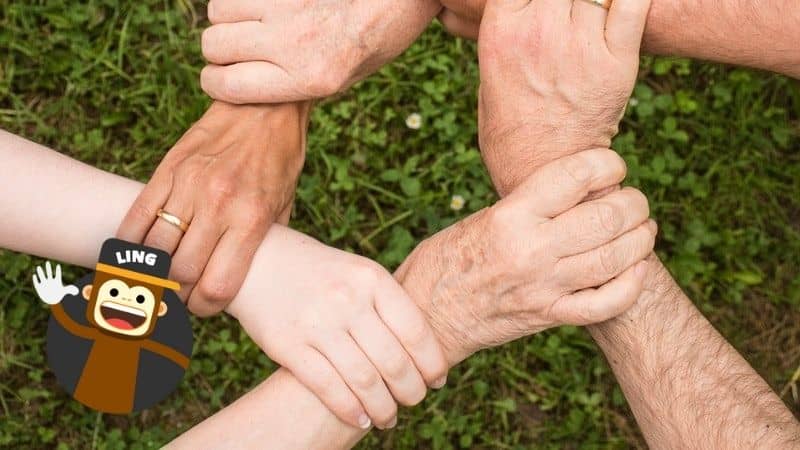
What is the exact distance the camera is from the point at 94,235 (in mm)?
2217

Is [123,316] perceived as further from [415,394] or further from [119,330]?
[415,394]

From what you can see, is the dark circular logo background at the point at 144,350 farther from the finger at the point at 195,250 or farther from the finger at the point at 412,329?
the finger at the point at 412,329

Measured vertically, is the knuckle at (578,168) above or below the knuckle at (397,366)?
above

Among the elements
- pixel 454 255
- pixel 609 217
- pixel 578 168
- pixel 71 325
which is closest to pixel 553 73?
pixel 578 168

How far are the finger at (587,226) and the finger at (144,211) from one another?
3.02 ft

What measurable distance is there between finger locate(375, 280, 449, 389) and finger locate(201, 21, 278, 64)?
2.21 feet

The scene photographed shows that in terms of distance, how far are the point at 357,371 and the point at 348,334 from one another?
0.31 ft

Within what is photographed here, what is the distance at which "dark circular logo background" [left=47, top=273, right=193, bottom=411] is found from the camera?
1.88 m

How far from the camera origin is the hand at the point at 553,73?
81.8 inches

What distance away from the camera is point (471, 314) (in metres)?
2.21

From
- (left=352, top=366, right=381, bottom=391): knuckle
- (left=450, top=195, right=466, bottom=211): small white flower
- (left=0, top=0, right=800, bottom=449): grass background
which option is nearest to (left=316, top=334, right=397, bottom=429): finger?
(left=352, top=366, right=381, bottom=391): knuckle

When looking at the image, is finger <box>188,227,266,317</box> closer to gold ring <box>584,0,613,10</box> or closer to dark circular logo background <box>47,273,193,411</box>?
dark circular logo background <box>47,273,193,411</box>

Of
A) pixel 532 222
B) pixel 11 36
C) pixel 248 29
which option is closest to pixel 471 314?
pixel 532 222

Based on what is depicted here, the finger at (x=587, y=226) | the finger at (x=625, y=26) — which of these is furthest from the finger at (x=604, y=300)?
the finger at (x=625, y=26)
